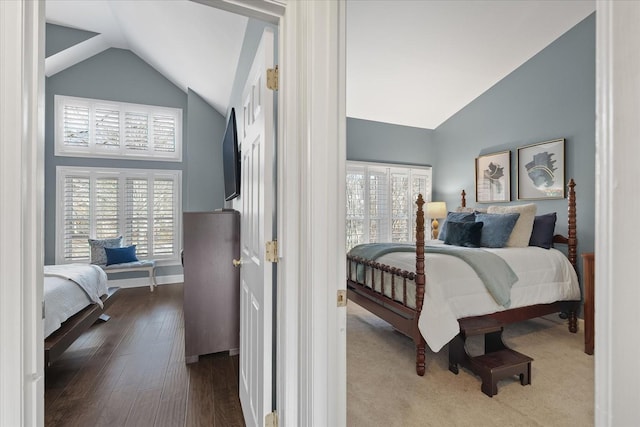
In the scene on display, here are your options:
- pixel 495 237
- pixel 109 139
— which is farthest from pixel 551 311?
pixel 109 139

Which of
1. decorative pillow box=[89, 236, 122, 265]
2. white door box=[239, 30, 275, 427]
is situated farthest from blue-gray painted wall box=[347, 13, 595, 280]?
decorative pillow box=[89, 236, 122, 265]

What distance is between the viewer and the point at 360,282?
3156 millimetres

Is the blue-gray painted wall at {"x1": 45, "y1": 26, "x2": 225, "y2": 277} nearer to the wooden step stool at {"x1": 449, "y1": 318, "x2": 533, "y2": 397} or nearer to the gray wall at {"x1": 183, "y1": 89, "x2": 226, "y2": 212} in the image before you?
the gray wall at {"x1": 183, "y1": 89, "x2": 226, "y2": 212}

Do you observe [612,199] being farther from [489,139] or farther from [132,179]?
[132,179]

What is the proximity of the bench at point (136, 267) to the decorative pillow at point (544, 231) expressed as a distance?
17.9 ft

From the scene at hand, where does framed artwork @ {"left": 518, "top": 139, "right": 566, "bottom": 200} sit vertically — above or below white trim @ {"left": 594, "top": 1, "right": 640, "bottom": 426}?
above

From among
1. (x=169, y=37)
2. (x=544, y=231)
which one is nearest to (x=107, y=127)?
(x=169, y=37)

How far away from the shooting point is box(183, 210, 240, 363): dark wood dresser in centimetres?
253

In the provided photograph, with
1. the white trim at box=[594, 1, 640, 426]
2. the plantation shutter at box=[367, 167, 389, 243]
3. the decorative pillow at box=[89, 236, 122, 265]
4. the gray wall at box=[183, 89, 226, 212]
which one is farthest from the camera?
the plantation shutter at box=[367, 167, 389, 243]

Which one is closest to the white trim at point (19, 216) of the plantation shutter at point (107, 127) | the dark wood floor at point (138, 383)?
the dark wood floor at point (138, 383)

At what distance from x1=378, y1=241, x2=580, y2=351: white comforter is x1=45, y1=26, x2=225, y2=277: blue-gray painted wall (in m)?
3.62

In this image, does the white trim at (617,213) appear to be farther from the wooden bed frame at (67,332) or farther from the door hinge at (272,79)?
the wooden bed frame at (67,332)

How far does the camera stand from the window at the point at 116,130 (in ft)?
15.8

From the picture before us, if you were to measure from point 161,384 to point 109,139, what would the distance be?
4519 millimetres
